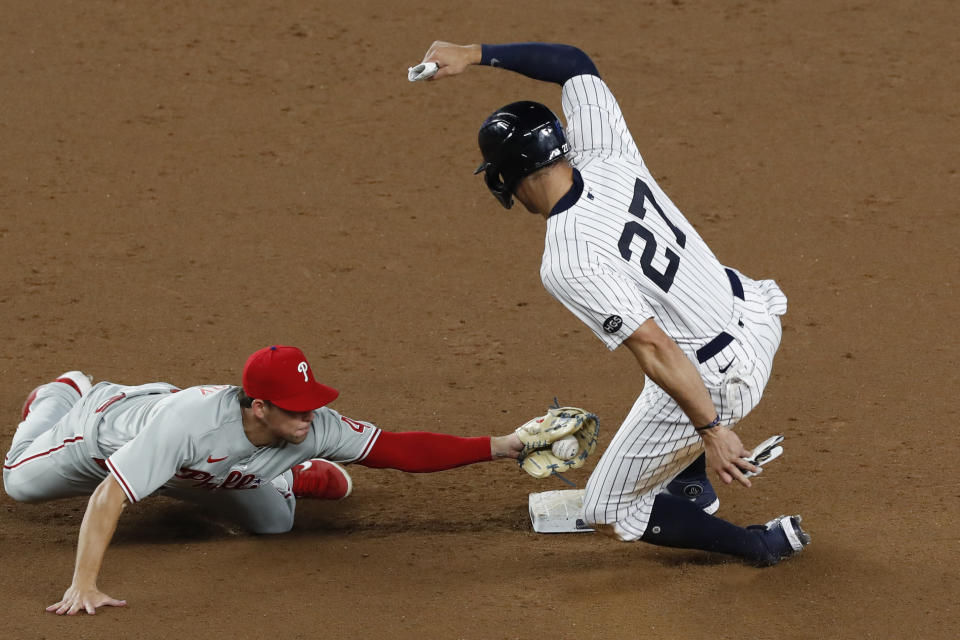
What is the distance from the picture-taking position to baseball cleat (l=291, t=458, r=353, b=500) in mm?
4754

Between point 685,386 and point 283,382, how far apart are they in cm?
126

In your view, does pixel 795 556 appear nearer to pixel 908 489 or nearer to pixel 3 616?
pixel 908 489

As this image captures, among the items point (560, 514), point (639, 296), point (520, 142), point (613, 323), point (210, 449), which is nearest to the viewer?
point (613, 323)

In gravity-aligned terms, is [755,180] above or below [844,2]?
below

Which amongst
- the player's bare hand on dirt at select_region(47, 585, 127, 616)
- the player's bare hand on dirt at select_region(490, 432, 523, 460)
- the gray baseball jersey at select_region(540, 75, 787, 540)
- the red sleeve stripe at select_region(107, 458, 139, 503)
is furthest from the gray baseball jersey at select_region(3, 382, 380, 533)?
the gray baseball jersey at select_region(540, 75, 787, 540)

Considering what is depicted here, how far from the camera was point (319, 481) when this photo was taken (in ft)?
15.6

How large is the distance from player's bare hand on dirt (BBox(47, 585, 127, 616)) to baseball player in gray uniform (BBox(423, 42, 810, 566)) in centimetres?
156

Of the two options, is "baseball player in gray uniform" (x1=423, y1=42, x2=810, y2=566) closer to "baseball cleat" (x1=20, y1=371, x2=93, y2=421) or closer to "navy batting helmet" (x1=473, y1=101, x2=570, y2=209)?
"navy batting helmet" (x1=473, y1=101, x2=570, y2=209)

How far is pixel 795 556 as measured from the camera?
412cm

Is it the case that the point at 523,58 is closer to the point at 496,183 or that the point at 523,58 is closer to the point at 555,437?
the point at 496,183

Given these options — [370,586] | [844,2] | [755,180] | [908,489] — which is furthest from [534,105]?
[844,2]

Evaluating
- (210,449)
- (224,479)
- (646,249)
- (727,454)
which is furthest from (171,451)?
(727,454)

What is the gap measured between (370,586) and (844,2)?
7213mm

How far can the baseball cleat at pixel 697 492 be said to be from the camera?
440 cm
